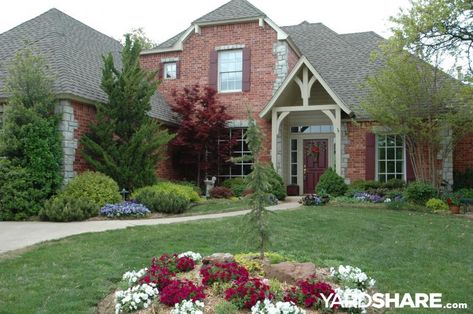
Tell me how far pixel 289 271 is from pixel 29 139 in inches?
328

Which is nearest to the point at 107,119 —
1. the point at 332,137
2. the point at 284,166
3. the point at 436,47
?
the point at 284,166

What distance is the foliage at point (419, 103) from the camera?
44.1 feet

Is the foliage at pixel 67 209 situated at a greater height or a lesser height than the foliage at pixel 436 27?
lesser

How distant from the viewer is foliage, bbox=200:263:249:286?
495 cm

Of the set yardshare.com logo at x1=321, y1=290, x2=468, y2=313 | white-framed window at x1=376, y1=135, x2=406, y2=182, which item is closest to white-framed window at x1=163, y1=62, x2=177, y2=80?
white-framed window at x1=376, y1=135, x2=406, y2=182

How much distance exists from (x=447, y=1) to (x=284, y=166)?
7.60m

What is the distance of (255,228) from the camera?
5.47 m

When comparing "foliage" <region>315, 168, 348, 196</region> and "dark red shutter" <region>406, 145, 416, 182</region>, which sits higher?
"dark red shutter" <region>406, 145, 416, 182</region>

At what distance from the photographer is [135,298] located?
14.7ft

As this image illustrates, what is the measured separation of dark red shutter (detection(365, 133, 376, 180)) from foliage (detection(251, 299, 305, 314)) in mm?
12740

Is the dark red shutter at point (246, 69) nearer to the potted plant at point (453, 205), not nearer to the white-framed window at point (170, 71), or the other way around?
the white-framed window at point (170, 71)

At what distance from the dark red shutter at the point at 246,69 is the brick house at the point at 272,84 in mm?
38

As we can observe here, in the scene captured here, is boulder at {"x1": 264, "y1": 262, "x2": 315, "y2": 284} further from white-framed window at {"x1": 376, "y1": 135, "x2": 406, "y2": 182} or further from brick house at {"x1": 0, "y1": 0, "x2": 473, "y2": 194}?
white-framed window at {"x1": 376, "y1": 135, "x2": 406, "y2": 182}

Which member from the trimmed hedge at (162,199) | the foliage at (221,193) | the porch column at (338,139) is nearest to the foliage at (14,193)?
the trimmed hedge at (162,199)
